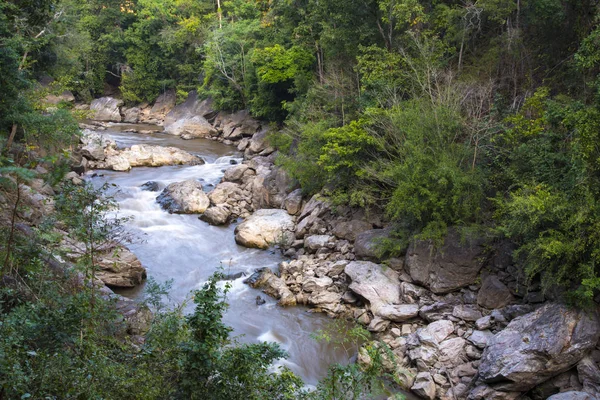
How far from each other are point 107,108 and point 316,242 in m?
29.4

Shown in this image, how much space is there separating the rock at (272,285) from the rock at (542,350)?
17.7ft

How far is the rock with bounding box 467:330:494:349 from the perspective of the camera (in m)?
10.4

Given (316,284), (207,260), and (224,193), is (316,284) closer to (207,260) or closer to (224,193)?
(207,260)

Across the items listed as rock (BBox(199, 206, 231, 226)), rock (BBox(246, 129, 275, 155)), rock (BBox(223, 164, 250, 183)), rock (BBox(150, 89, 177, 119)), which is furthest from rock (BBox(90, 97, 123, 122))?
rock (BBox(199, 206, 231, 226))

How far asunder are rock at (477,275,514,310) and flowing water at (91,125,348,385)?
3643 millimetres

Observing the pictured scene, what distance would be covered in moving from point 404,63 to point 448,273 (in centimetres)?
770

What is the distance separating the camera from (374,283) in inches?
500

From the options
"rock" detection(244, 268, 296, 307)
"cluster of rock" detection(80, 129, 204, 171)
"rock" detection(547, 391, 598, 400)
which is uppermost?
"rock" detection(547, 391, 598, 400)

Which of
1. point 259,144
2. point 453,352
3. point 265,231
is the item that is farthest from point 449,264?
point 259,144

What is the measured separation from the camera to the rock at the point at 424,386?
9555 millimetres

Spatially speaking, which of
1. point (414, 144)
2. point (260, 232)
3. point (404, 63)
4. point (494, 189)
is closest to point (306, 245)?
point (260, 232)

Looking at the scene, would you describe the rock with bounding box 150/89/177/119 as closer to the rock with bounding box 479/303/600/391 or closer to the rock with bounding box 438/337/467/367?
the rock with bounding box 438/337/467/367

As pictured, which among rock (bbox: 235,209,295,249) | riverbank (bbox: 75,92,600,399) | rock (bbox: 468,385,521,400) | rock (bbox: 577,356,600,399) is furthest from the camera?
rock (bbox: 235,209,295,249)

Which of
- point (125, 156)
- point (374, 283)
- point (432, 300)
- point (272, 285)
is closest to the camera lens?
point (432, 300)
